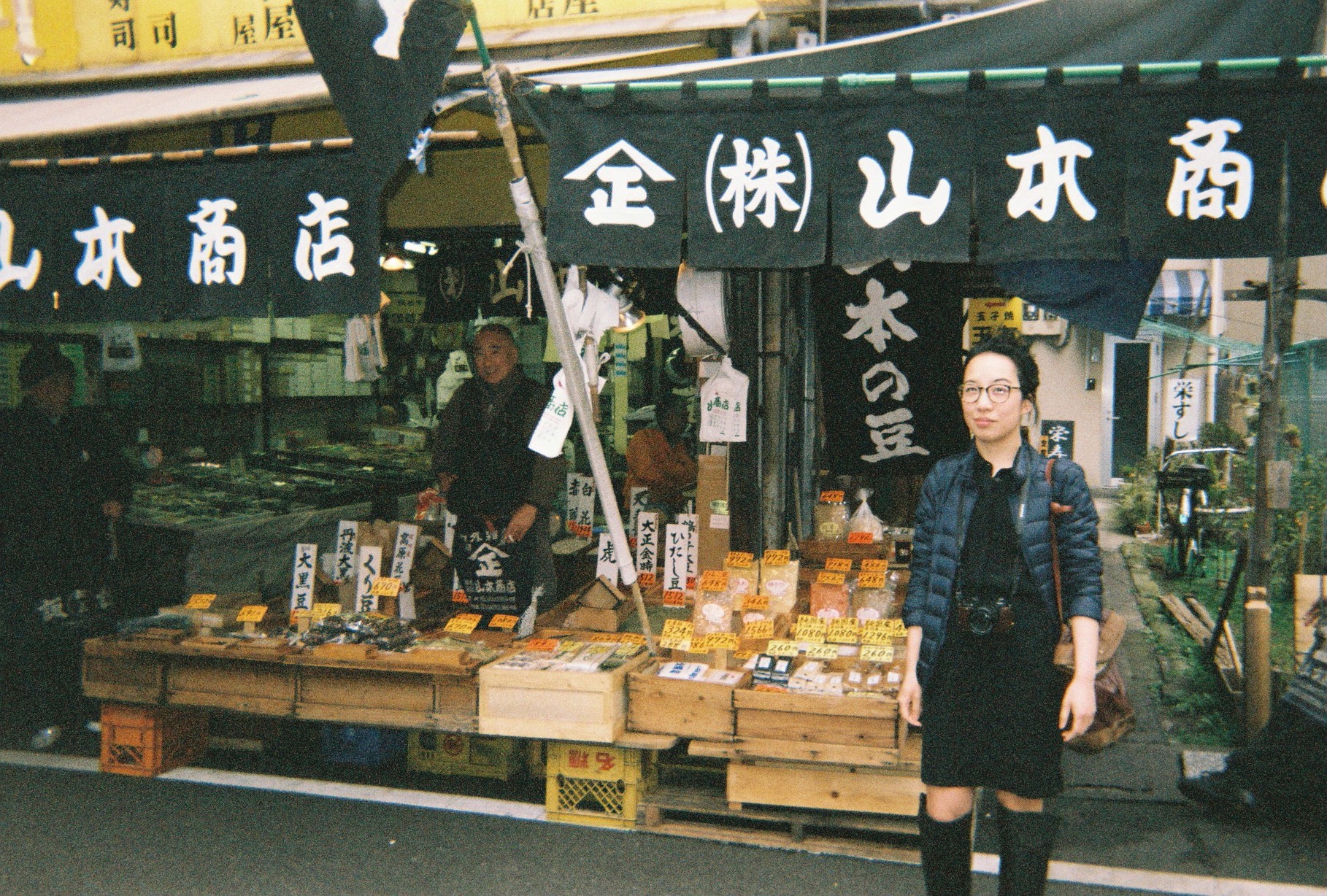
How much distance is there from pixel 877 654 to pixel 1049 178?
2.65 metres

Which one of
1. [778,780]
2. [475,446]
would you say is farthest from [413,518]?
[778,780]

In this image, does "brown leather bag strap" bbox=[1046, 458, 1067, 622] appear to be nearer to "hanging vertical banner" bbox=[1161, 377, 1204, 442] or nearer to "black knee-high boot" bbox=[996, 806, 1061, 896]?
"black knee-high boot" bbox=[996, 806, 1061, 896]

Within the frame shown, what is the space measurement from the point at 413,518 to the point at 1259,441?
766 cm

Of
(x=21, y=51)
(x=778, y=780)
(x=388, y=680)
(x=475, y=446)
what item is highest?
(x=21, y=51)

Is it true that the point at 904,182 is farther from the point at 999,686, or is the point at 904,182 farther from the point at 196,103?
the point at 196,103

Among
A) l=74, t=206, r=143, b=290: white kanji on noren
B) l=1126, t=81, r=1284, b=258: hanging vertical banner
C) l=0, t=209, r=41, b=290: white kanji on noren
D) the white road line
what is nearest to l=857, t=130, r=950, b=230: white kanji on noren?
l=1126, t=81, r=1284, b=258: hanging vertical banner

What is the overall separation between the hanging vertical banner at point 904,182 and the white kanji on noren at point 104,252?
13.3 ft

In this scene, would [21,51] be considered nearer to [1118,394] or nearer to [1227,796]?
[1227,796]

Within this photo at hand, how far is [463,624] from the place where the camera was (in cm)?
601

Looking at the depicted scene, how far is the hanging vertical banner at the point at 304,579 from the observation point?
21.9 ft

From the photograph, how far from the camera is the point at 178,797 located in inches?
221

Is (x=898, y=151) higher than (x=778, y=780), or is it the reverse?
(x=898, y=151)

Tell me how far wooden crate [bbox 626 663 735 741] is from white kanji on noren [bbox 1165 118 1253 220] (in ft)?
10.6

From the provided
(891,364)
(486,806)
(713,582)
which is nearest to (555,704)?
(486,806)
